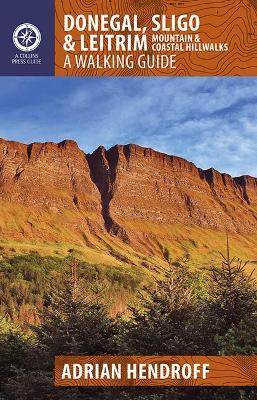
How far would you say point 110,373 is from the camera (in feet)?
29.0

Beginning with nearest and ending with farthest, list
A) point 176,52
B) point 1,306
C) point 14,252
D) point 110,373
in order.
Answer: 1. point 110,373
2. point 176,52
3. point 1,306
4. point 14,252

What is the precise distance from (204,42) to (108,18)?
195 cm

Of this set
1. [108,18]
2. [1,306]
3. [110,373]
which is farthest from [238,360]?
[1,306]

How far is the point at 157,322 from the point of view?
15.4 metres

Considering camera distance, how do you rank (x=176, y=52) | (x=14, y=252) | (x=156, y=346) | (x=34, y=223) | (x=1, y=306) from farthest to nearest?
(x=34, y=223)
(x=14, y=252)
(x=1, y=306)
(x=156, y=346)
(x=176, y=52)

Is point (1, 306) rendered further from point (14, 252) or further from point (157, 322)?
point (14, 252)

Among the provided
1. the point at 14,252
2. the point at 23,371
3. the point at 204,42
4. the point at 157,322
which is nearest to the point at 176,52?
the point at 204,42

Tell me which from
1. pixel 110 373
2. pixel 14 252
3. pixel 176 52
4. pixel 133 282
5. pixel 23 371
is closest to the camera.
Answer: pixel 110 373

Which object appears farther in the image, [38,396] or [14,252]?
[14,252]

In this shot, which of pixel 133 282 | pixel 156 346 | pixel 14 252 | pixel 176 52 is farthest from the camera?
pixel 14 252

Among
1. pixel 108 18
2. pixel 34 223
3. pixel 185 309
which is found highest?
pixel 34 223

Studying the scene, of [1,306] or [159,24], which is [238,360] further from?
[1,306]

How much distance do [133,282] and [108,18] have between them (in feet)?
329

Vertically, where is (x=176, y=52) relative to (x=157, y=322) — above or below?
above
